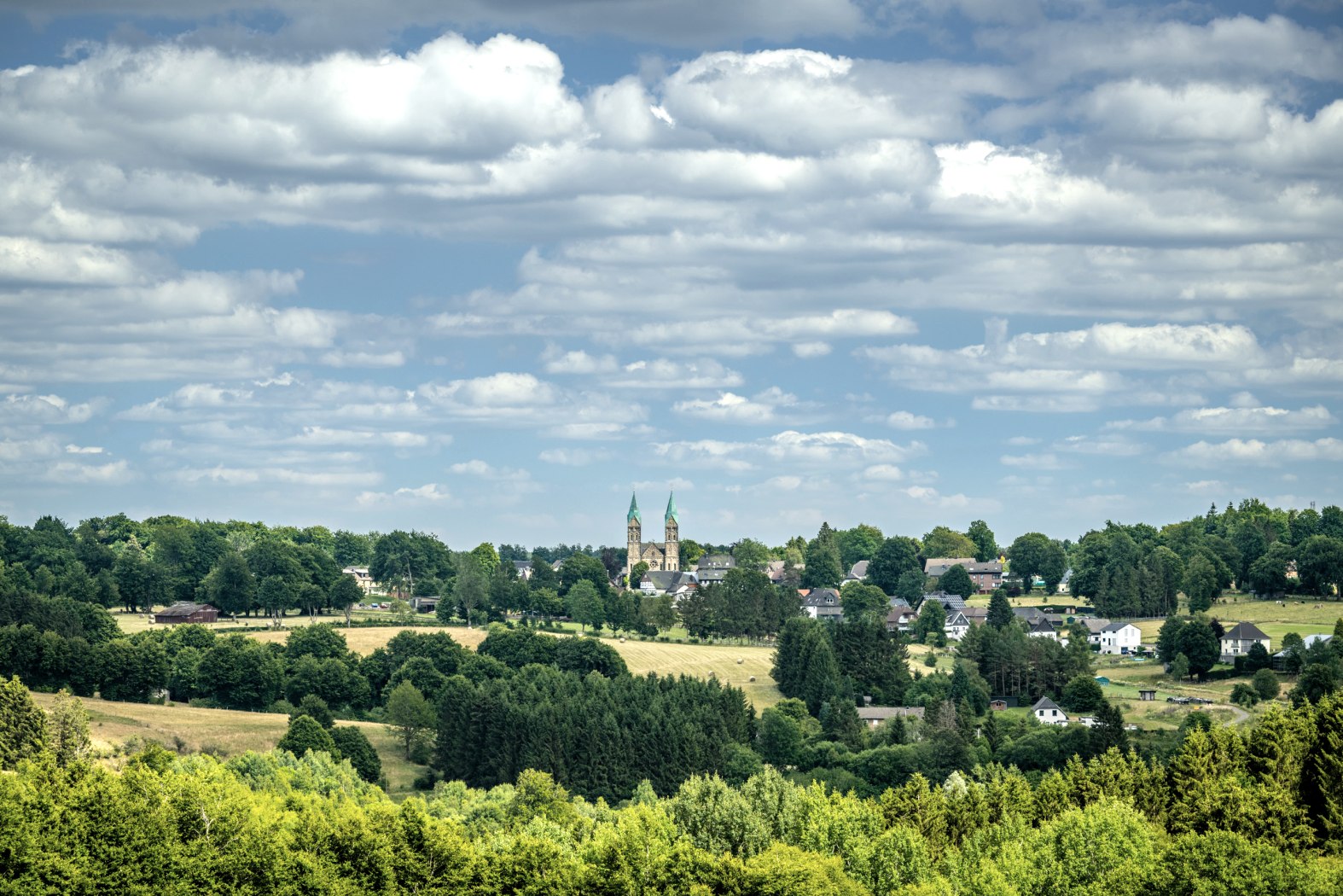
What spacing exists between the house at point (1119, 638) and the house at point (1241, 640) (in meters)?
16.5

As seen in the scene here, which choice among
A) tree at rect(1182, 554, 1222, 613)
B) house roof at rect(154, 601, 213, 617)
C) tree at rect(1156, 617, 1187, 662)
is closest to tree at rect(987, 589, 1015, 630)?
tree at rect(1182, 554, 1222, 613)

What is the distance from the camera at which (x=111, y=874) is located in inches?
2685

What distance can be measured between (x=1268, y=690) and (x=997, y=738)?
2606cm

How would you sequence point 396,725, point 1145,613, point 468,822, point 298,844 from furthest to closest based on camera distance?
point 1145,613
point 396,725
point 468,822
point 298,844

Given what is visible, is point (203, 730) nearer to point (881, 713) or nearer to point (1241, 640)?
point (881, 713)

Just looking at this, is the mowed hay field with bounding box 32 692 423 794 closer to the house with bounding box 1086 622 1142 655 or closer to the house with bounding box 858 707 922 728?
the house with bounding box 858 707 922 728

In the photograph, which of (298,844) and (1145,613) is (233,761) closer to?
(298,844)

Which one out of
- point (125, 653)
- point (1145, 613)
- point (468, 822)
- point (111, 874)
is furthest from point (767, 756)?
point (1145, 613)

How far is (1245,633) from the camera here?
156 meters

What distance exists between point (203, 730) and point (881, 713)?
196ft

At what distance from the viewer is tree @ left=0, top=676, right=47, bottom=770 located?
93.8 m

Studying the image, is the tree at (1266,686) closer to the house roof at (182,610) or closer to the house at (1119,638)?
the house at (1119,638)

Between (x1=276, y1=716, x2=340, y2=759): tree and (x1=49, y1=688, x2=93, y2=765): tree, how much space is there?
1678 cm

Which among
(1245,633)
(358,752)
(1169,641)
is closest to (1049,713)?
(1169,641)
